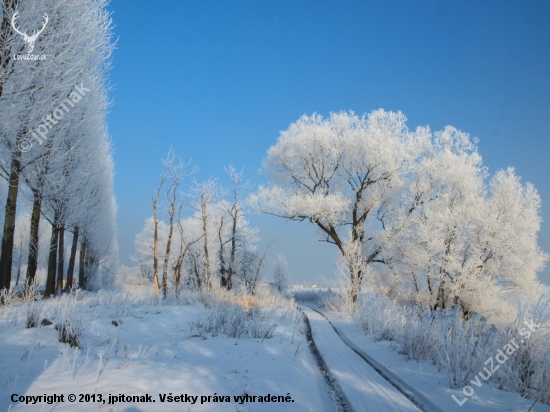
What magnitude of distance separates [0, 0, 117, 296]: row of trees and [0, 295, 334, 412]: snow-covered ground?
14.4 feet

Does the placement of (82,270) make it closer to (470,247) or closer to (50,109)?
(50,109)

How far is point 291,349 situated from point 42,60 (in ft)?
25.9

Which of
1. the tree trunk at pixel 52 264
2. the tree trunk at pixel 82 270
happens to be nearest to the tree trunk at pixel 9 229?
the tree trunk at pixel 52 264

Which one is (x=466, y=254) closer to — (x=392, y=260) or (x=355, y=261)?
(x=392, y=260)

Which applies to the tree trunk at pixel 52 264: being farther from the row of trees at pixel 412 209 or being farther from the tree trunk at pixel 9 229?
the row of trees at pixel 412 209

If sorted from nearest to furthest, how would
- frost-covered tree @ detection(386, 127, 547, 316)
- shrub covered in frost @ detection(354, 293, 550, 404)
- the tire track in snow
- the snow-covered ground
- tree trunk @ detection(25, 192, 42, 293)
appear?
the snow-covered ground → the tire track in snow → shrub covered in frost @ detection(354, 293, 550, 404) → tree trunk @ detection(25, 192, 42, 293) → frost-covered tree @ detection(386, 127, 547, 316)

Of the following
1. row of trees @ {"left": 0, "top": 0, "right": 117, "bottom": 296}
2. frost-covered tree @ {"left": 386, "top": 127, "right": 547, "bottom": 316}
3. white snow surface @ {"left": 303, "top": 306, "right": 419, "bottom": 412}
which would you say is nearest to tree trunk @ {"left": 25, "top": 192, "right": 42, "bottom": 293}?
row of trees @ {"left": 0, "top": 0, "right": 117, "bottom": 296}

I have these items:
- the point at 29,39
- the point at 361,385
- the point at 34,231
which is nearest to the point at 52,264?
the point at 34,231

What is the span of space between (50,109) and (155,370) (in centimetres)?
732

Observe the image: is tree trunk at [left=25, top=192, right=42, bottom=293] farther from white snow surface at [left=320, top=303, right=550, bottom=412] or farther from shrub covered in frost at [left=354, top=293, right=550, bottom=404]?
shrub covered in frost at [left=354, top=293, right=550, bottom=404]

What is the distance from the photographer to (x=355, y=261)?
1627cm

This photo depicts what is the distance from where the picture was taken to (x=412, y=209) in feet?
57.0

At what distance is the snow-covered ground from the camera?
295 centimetres

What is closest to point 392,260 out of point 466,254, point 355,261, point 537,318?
point 355,261
